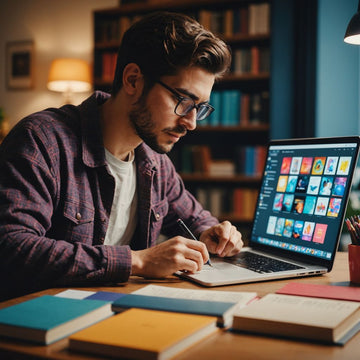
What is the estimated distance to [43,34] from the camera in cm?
467

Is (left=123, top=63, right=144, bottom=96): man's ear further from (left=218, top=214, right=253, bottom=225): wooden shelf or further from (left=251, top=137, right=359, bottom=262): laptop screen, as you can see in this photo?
(left=218, top=214, right=253, bottom=225): wooden shelf

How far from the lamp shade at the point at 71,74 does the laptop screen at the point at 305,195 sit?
292 centimetres

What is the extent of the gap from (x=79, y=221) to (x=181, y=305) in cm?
58

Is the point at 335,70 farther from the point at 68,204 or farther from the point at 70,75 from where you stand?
the point at 68,204

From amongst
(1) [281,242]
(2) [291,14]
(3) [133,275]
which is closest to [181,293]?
(3) [133,275]

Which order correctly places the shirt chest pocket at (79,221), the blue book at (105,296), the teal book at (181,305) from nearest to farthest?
the teal book at (181,305), the blue book at (105,296), the shirt chest pocket at (79,221)

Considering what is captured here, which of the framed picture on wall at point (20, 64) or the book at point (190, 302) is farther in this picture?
the framed picture on wall at point (20, 64)

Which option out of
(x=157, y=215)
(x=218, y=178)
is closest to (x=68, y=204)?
(x=157, y=215)

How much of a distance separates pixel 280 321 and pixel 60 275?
1.71 feet

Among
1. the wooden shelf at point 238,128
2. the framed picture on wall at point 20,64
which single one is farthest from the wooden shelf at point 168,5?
the framed picture on wall at point 20,64

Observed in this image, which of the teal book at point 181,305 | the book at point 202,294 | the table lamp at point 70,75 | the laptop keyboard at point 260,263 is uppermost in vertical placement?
the table lamp at point 70,75

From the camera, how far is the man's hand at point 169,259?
1059 mm

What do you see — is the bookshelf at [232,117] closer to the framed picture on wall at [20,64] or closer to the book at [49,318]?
the framed picture on wall at [20,64]

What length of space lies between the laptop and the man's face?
0.94 ft
